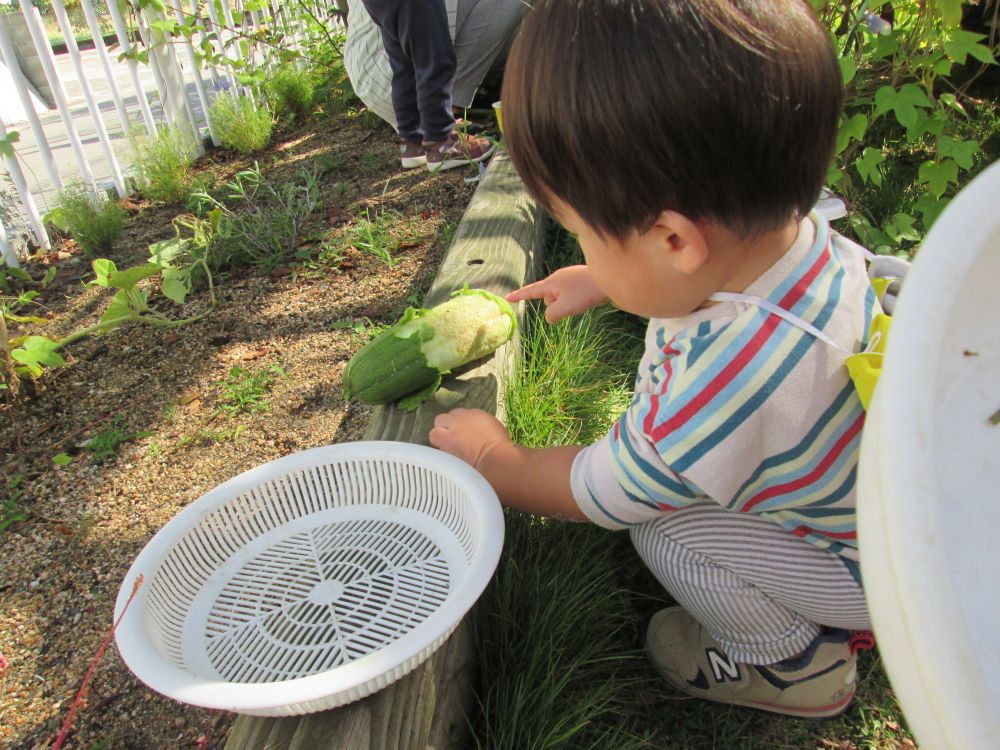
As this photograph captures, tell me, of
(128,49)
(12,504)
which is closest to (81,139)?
(128,49)

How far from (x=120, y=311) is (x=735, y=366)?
226 cm

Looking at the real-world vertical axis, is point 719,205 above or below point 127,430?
above

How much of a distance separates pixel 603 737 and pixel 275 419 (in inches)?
55.7

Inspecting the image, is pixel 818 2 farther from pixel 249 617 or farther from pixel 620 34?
pixel 249 617

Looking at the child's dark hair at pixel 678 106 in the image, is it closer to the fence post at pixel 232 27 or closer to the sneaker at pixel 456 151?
the sneaker at pixel 456 151

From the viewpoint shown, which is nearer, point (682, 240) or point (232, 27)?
point (682, 240)

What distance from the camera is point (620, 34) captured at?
3.58 ft

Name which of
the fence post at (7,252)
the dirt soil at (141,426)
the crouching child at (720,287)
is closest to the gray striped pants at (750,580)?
the crouching child at (720,287)

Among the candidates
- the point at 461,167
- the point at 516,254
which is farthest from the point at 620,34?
the point at 461,167

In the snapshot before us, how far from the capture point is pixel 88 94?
402 centimetres

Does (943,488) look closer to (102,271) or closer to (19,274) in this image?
(102,271)

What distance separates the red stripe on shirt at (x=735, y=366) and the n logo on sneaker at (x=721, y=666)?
2.12ft

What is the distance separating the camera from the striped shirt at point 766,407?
1.22 metres

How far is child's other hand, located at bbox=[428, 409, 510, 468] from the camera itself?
5.59 ft
